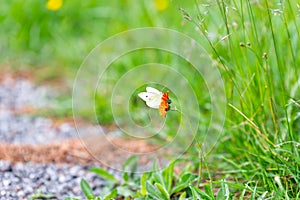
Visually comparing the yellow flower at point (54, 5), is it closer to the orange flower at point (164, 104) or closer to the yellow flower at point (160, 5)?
the yellow flower at point (160, 5)

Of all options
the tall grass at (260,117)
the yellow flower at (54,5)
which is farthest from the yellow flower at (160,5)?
the tall grass at (260,117)

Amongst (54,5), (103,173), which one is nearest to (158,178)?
(103,173)

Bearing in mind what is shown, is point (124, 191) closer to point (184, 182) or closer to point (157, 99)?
point (184, 182)

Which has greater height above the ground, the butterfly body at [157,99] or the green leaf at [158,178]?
the butterfly body at [157,99]

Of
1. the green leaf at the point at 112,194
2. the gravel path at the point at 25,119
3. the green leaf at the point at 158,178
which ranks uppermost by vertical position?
the gravel path at the point at 25,119

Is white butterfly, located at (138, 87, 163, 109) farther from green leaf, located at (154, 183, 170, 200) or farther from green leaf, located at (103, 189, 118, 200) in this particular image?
green leaf, located at (103, 189, 118, 200)

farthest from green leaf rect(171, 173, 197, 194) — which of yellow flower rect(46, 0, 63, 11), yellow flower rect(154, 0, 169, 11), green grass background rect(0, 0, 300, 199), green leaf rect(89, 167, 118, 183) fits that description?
yellow flower rect(46, 0, 63, 11)
